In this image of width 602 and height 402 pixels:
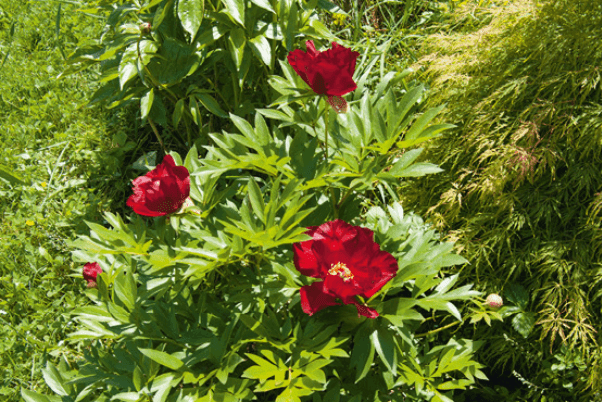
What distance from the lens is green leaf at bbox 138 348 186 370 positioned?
1377 mm

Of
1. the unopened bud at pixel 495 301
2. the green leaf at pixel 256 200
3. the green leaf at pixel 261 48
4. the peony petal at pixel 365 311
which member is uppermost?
the green leaf at pixel 261 48

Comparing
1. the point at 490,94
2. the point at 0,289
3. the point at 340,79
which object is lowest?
the point at 0,289

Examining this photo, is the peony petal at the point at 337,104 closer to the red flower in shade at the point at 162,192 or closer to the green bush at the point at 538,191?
the red flower in shade at the point at 162,192

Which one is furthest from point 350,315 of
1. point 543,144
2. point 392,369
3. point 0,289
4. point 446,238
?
point 0,289

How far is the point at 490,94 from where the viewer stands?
2004 mm

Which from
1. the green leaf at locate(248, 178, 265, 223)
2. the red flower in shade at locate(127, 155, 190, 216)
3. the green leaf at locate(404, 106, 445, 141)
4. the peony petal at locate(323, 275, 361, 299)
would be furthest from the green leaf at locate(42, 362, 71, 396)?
the green leaf at locate(404, 106, 445, 141)

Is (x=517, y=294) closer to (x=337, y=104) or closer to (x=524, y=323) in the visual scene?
(x=524, y=323)

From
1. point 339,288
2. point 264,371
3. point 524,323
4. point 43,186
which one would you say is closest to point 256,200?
point 339,288

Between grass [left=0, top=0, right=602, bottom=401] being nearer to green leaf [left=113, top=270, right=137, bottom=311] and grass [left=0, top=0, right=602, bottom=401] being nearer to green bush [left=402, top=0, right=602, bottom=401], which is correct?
green bush [left=402, top=0, right=602, bottom=401]

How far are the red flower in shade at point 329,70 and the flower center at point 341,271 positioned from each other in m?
0.49

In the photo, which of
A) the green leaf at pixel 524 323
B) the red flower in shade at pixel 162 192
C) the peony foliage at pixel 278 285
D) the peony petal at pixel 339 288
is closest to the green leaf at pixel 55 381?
the peony foliage at pixel 278 285

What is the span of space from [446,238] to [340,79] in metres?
0.83

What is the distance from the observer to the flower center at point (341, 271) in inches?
54.4

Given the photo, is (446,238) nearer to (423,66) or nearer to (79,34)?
(423,66)
